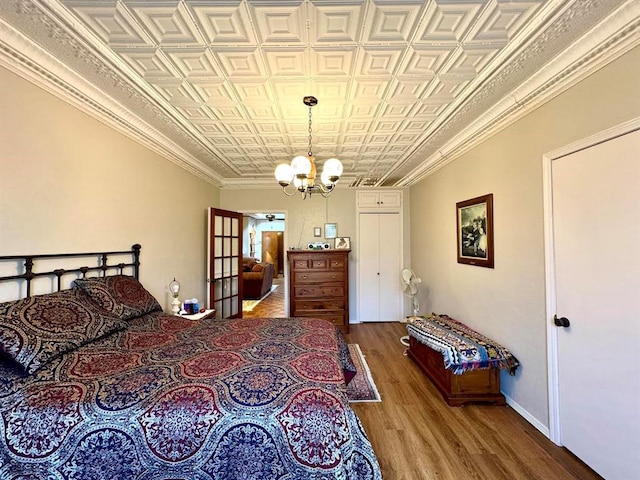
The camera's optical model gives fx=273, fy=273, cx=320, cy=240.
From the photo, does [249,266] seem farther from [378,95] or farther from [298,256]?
[378,95]

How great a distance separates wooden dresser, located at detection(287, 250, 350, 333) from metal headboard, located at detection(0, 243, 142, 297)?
235 centimetres

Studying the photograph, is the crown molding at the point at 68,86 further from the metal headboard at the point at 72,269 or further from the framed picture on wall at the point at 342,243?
the framed picture on wall at the point at 342,243

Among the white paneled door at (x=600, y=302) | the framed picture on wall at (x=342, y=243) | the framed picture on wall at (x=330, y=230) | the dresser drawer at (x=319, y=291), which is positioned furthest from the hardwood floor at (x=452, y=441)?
the framed picture on wall at (x=330, y=230)

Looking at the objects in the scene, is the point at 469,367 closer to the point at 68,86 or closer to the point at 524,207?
the point at 524,207

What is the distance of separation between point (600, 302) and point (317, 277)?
3.48 meters

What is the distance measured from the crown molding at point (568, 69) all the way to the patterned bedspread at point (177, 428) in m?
2.38

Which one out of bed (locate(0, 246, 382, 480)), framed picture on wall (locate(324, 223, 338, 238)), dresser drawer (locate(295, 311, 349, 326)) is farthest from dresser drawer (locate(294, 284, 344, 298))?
bed (locate(0, 246, 382, 480))

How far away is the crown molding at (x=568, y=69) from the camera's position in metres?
1.45

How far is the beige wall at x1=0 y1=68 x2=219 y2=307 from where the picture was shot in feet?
5.53

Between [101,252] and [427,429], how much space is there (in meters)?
3.07

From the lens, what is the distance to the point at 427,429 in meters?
2.17

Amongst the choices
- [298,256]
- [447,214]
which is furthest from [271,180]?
[447,214]

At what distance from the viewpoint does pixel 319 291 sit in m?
4.65

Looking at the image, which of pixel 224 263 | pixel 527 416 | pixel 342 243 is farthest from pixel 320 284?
pixel 527 416
